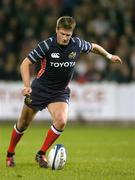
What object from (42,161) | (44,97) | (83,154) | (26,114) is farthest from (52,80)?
(83,154)

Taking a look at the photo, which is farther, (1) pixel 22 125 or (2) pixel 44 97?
(1) pixel 22 125

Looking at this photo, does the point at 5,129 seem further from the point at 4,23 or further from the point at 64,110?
the point at 64,110

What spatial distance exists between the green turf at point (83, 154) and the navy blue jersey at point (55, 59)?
1.23m

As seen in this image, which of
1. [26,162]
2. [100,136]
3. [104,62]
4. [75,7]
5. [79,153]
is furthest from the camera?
[75,7]

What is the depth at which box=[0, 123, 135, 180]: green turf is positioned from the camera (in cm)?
897

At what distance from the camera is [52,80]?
9.95 metres

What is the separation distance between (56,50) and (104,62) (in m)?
10.5

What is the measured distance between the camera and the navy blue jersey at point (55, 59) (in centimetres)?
971

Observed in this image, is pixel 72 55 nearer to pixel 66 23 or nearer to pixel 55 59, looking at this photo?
pixel 55 59

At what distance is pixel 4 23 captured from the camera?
20984mm

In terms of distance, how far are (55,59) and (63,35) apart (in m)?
0.42

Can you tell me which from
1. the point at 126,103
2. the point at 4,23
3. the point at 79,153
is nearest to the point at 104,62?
the point at 126,103

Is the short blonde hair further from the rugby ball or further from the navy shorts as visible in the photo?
the rugby ball

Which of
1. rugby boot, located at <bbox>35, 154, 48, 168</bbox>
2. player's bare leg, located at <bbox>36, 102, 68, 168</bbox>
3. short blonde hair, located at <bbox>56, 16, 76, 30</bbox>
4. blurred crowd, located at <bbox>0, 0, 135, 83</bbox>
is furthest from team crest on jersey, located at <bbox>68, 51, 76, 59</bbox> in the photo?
blurred crowd, located at <bbox>0, 0, 135, 83</bbox>
